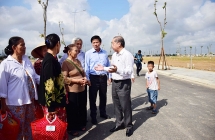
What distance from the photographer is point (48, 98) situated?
260 centimetres

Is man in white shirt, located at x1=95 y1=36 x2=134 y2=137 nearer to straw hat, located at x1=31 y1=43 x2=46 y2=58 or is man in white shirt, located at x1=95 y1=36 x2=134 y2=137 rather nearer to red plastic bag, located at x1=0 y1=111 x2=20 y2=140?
straw hat, located at x1=31 y1=43 x2=46 y2=58

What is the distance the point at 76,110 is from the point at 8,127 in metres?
1.54

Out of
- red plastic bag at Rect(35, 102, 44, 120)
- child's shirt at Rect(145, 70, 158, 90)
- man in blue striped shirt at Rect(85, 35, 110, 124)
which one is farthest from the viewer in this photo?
child's shirt at Rect(145, 70, 158, 90)

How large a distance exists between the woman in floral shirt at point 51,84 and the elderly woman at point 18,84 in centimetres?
38

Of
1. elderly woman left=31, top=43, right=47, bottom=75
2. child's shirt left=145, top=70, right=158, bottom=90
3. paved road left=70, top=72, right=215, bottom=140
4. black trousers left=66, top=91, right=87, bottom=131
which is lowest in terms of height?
paved road left=70, top=72, right=215, bottom=140

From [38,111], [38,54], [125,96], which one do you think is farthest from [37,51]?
[125,96]

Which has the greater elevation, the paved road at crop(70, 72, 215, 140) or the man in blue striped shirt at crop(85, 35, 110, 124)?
the man in blue striped shirt at crop(85, 35, 110, 124)

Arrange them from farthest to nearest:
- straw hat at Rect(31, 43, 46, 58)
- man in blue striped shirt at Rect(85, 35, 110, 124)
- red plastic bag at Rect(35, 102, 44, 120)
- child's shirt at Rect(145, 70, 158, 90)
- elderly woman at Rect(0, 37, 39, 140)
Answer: child's shirt at Rect(145, 70, 158, 90), man in blue striped shirt at Rect(85, 35, 110, 124), straw hat at Rect(31, 43, 46, 58), red plastic bag at Rect(35, 102, 44, 120), elderly woman at Rect(0, 37, 39, 140)

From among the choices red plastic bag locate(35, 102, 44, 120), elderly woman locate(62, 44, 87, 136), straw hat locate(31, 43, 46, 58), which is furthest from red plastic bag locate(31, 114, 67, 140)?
straw hat locate(31, 43, 46, 58)

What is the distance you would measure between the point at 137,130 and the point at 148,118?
86 cm

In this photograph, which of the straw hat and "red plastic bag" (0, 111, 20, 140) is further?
the straw hat

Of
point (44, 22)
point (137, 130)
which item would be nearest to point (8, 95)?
A: point (137, 130)

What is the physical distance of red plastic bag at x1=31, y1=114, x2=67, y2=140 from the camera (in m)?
2.60

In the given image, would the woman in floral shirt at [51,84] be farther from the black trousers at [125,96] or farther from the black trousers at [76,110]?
the black trousers at [125,96]
